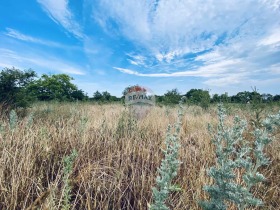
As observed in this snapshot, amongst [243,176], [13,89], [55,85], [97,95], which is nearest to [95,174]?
[243,176]

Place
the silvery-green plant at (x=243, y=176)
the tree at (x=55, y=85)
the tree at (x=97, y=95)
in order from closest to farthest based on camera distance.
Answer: the silvery-green plant at (x=243, y=176), the tree at (x=97, y=95), the tree at (x=55, y=85)

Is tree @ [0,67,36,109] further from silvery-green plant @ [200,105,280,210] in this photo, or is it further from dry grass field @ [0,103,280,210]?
silvery-green plant @ [200,105,280,210]

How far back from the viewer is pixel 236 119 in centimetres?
129

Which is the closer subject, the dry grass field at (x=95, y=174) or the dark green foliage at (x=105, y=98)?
the dry grass field at (x=95, y=174)

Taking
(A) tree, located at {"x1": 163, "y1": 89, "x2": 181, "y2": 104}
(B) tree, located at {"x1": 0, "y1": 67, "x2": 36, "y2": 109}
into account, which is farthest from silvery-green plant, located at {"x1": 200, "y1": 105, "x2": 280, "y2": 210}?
(A) tree, located at {"x1": 163, "y1": 89, "x2": 181, "y2": 104}

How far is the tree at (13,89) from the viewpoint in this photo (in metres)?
7.99

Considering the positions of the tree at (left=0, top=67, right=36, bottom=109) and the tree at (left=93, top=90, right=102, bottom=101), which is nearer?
the tree at (left=0, top=67, right=36, bottom=109)

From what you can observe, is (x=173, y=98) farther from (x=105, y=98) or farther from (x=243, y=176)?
(x=243, y=176)

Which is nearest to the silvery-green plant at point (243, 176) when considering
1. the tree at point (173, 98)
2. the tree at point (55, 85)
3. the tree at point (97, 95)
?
the tree at point (173, 98)

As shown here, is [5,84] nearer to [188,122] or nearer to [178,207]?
[188,122]

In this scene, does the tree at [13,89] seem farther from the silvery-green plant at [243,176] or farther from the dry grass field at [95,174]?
the silvery-green plant at [243,176]

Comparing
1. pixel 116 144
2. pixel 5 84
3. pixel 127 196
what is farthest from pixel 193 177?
pixel 5 84

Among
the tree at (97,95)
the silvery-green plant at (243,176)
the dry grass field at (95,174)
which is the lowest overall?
the dry grass field at (95,174)

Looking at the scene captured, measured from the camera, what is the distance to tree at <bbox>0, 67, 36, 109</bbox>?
26.2 ft
